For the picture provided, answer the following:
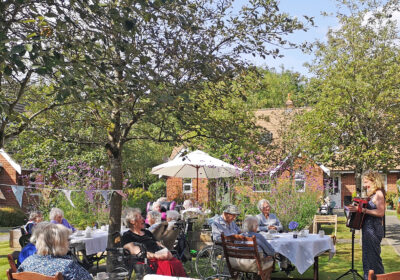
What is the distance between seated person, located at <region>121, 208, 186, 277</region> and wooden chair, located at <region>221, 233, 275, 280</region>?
777 millimetres

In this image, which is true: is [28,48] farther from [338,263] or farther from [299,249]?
[338,263]

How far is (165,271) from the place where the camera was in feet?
20.9

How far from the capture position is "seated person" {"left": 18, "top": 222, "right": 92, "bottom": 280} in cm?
413

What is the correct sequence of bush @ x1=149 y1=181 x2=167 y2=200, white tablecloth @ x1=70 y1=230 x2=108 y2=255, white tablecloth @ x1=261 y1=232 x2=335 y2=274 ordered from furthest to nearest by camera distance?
bush @ x1=149 y1=181 x2=167 y2=200 → white tablecloth @ x1=70 y1=230 x2=108 y2=255 → white tablecloth @ x1=261 y1=232 x2=335 y2=274

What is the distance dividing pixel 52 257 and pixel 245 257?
3308 millimetres

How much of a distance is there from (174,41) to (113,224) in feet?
10.4

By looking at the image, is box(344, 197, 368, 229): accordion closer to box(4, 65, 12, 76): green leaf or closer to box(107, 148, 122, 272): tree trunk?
box(107, 148, 122, 272): tree trunk

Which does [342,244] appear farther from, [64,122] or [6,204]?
[6,204]

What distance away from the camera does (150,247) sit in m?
6.84

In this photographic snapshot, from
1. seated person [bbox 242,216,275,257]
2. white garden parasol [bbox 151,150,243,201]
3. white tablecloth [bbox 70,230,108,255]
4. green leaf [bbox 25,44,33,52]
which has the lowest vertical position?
white tablecloth [bbox 70,230,108,255]

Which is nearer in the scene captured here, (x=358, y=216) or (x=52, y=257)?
(x=52, y=257)

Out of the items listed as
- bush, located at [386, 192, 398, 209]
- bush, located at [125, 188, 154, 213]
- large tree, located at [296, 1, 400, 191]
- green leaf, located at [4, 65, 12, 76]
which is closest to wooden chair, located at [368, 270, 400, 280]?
green leaf, located at [4, 65, 12, 76]

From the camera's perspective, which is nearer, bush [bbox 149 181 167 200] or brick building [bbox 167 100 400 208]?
brick building [bbox 167 100 400 208]

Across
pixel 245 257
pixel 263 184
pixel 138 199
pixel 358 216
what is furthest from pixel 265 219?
pixel 138 199
